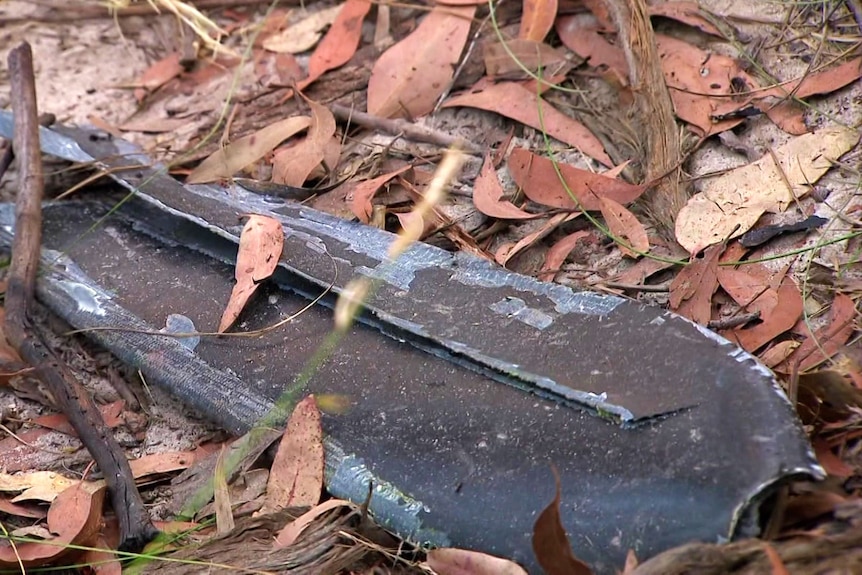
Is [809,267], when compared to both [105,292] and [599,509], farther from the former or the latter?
[105,292]

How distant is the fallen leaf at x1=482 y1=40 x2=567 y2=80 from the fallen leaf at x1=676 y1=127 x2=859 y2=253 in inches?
21.0

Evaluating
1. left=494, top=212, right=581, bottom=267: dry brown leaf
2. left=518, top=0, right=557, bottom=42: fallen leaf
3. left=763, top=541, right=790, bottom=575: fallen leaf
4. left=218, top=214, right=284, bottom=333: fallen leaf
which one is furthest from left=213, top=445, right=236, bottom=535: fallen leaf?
left=518, top=0, right=557, bottom=42: fallen leaf

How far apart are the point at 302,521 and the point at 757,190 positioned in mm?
964

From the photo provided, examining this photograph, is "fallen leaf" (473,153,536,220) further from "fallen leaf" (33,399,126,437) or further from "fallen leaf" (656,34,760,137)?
"fallen leaf" (33,399,126,437)

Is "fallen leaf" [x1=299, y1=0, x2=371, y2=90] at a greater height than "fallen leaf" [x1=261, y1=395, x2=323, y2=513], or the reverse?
"fallen leaf" [x1=299, y1=0, x2=371, y2=90]

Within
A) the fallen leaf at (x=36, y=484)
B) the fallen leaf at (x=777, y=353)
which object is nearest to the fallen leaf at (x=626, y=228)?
the fallen leaf at (x=777, y=353)

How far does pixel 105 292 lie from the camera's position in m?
1.68

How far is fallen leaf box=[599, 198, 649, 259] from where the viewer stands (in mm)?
1571

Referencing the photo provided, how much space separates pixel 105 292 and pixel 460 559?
922mm

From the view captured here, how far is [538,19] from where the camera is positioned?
6.54 feet

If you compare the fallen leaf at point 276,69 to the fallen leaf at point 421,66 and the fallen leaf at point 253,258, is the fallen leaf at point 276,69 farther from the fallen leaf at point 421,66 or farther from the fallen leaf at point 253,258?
the fallen leaf at point 253,258

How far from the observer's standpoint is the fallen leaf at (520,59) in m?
1.95

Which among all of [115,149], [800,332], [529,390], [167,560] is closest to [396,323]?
[529,390]

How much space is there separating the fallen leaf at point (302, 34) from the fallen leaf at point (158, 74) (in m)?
0.24
